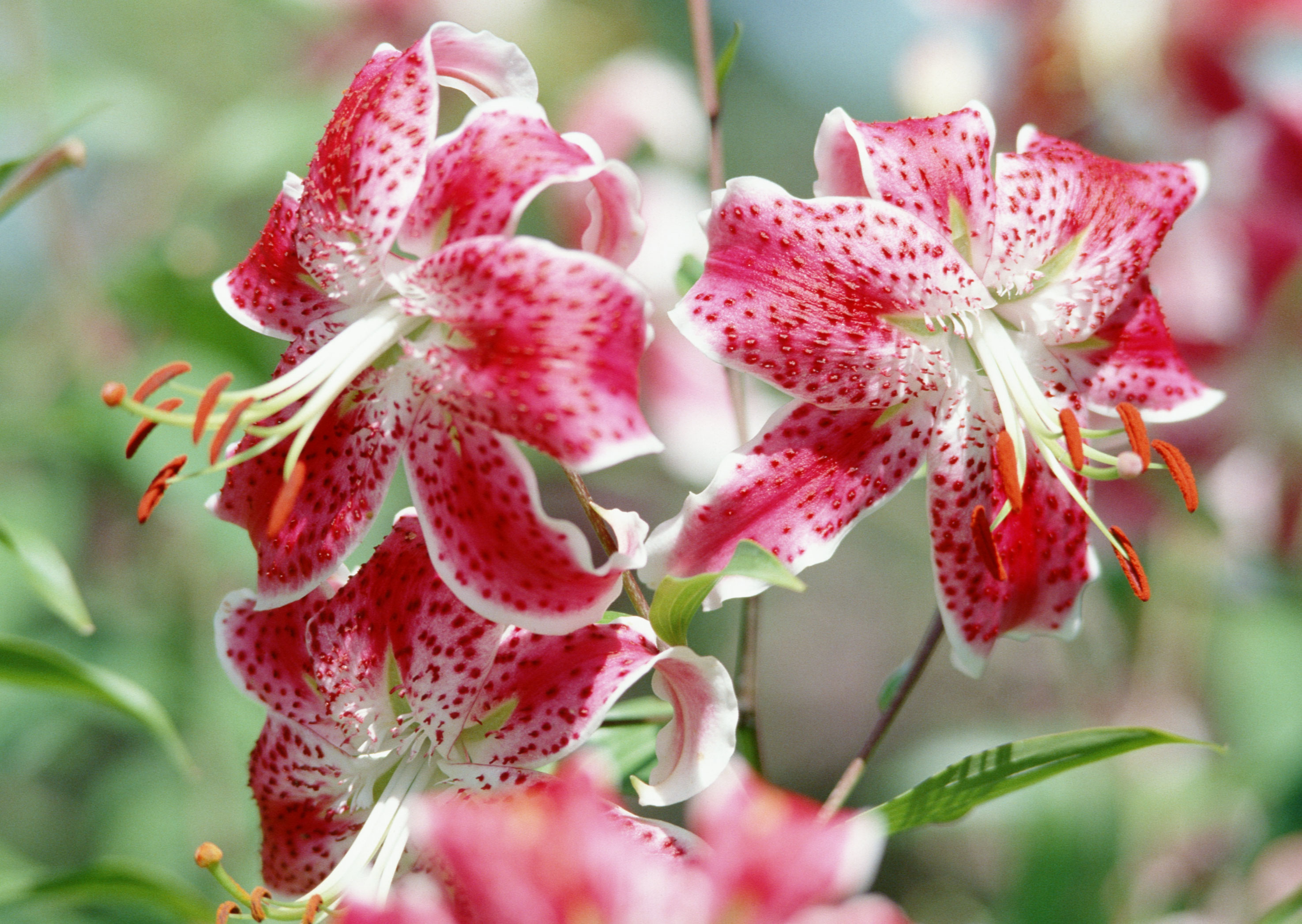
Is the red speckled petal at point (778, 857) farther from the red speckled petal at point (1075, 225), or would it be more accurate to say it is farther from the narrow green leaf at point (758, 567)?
the red speckled petal at point (1075, 225)

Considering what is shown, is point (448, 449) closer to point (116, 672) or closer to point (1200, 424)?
point (116, 672)

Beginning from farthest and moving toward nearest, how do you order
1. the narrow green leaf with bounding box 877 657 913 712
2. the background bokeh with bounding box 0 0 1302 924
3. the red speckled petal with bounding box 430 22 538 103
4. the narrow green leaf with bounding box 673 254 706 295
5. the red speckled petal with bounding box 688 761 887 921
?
the background bokeh with bounding box 0 0 1302 924 < the narrow green leaf with bounding box 673 254 706 295 < the narrow green leaf with bounding box 877 657 913 712 < the red speckled petal with bounding box 430 22 538 103 < the red speckled petal with bounding box 688 761 887 921

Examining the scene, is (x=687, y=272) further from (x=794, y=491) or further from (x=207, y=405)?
(x=207, y=405)

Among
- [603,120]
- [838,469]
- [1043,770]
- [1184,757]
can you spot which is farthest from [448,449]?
[1184,757]

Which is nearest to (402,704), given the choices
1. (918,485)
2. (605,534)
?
(605,534)

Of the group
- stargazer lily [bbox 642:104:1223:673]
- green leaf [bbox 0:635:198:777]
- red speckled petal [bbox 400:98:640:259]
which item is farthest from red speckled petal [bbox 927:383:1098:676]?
green leaf [bbox 0:635:198:777]

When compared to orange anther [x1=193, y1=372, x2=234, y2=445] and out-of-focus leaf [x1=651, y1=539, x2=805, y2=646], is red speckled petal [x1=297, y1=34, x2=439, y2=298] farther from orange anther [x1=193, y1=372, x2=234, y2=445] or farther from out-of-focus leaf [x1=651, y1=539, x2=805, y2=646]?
out-of-focus leaf [x1=651, y1=539, x2=805, y2=646]
